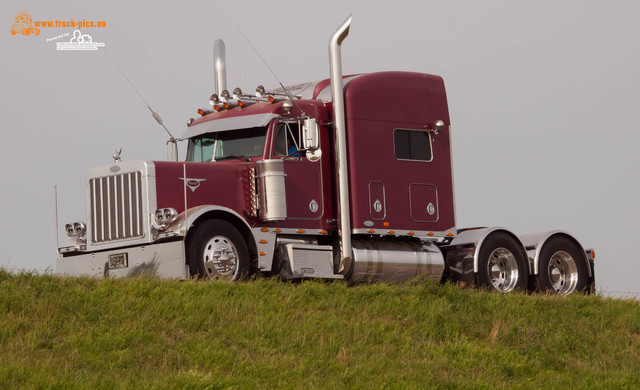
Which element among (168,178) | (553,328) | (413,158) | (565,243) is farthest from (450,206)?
(168,178)

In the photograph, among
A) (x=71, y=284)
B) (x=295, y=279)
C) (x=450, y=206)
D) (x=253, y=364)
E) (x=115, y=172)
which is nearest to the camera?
(x=253, y=364)

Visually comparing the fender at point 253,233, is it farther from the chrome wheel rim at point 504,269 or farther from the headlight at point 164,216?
the chrome wheel rim at point 504,269

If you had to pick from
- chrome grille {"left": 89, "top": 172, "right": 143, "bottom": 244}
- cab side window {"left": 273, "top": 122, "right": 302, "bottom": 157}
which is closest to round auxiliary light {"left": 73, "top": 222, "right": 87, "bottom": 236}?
chrome grille {"left": 89, "top": 172, "right": 143, "bottom": 244}

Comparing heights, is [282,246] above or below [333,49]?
below

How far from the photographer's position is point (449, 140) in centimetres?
1827

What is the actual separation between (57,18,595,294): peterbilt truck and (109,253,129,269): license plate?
0.03 meters

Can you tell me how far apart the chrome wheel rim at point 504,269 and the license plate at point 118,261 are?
6504 millimetres

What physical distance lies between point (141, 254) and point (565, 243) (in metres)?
8.08

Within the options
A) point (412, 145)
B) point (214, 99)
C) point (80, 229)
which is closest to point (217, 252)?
point (80, 229)

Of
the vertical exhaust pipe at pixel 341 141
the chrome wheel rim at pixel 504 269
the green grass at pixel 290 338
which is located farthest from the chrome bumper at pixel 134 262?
the chrome wheel rim at pixel 504 269

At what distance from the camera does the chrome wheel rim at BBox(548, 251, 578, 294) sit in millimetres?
18969

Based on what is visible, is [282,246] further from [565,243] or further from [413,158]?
[565,243]

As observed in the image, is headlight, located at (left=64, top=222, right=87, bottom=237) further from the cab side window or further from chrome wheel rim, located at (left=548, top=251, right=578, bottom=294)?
chrome wheel rim, located at (left=548, top=251, right=578, bottom=294)

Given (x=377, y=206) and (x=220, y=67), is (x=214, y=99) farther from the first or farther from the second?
(x=377, y=206)
